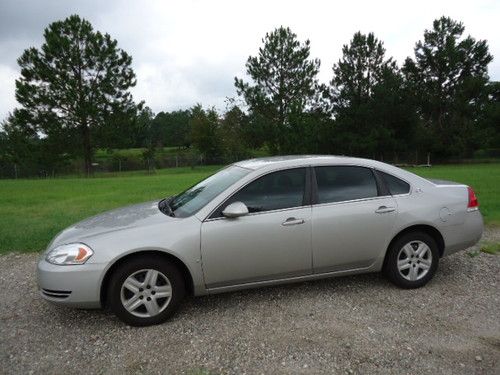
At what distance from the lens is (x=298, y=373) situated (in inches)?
113

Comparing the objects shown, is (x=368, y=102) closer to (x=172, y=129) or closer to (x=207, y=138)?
(x=207, y=138)

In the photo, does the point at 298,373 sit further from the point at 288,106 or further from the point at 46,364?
the point at 288,106

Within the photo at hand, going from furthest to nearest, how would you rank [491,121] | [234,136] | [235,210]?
[234,136] → [491,121] → [235,210]

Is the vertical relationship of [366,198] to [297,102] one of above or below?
below

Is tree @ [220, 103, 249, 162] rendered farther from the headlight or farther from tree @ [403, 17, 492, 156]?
the headlight

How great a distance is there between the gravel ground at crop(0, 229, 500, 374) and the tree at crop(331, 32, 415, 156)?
35031mm

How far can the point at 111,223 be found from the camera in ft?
13.0

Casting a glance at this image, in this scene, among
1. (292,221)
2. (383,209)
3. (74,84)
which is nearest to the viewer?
(292,221)

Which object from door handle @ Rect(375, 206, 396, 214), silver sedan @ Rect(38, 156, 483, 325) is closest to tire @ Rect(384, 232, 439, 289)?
silver sedan @ Rect(38, 156, 483, 325)

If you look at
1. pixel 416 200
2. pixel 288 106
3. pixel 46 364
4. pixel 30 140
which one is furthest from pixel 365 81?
pixel 46 364

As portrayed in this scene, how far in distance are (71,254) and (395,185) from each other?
3352 mm

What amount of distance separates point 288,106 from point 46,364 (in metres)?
42.2

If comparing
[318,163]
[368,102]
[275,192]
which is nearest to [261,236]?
[275,192]

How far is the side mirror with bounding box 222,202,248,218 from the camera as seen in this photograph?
3.68m
